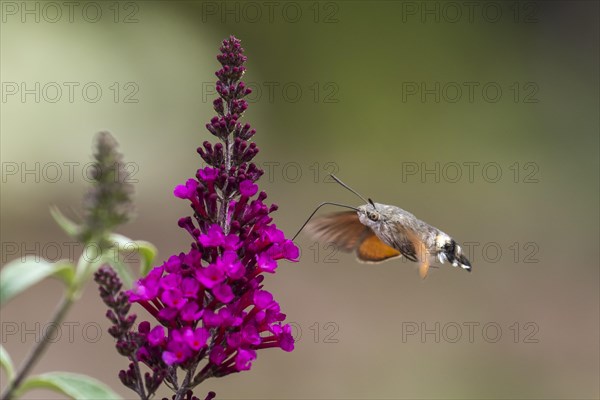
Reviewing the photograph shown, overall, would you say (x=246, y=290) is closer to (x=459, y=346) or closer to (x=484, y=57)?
(x=459, y=346)

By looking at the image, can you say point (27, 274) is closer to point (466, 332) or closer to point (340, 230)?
point (340, 230)

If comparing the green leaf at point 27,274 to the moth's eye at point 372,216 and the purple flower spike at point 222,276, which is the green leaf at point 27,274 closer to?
the purple flower spike at point 222,276

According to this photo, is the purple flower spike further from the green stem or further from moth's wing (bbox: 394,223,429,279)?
moth's wing (bbox: 394,223,429,279)

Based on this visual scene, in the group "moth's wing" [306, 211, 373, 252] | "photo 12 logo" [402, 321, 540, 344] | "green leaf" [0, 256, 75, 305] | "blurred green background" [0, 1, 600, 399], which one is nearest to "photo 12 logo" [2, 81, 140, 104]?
"blurred green background" [0, 1, 600, 399]

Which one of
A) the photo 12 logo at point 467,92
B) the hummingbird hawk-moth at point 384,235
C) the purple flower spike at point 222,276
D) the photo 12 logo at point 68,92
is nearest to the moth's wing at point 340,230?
the hummingbird hawk-moth at point 384,235

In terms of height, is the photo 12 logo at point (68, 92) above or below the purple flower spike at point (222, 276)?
above

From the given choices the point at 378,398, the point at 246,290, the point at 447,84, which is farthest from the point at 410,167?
the point at 246,290
